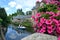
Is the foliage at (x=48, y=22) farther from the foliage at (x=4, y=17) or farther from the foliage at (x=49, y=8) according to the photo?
the foliage at (x=4, y=17)

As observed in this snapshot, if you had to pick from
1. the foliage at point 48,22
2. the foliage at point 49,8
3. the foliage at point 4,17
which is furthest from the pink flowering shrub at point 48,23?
the foliage at point 4,17

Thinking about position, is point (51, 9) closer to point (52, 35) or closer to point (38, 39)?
point (52, 35)

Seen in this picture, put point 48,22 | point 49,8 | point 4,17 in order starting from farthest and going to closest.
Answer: point 4,17 < point 49,8 < point 48,22

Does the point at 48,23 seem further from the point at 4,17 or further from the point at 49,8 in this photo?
the point at 4,17

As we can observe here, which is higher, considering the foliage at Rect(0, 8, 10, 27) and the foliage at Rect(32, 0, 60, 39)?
the foliage at Rect(0, 8, 10, 27)

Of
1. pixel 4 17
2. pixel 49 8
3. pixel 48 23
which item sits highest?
pixel 4 17

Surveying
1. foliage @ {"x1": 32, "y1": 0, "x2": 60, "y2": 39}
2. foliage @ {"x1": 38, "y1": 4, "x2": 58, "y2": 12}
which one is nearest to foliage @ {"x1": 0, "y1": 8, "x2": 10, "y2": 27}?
A: foliage @ {"x1": 38, "y1": 4, "x2": 58, "y2": 12}

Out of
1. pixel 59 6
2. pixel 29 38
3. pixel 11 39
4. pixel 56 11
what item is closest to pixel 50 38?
pixel 29 38

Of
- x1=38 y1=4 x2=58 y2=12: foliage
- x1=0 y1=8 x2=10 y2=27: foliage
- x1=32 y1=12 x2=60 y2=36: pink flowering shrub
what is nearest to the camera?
x1=32 y1=12 x2=60 y2=36: pink flowering shrub

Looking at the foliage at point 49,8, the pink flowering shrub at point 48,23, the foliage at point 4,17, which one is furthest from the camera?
the foliage at point 4,17

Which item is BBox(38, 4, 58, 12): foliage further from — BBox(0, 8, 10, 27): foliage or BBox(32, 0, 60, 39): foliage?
BBox(0, 8, 10, 27): foliage

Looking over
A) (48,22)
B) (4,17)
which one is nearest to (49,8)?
(48,22)

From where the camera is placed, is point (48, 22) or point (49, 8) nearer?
point (48, 22)

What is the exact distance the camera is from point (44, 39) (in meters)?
3.27
